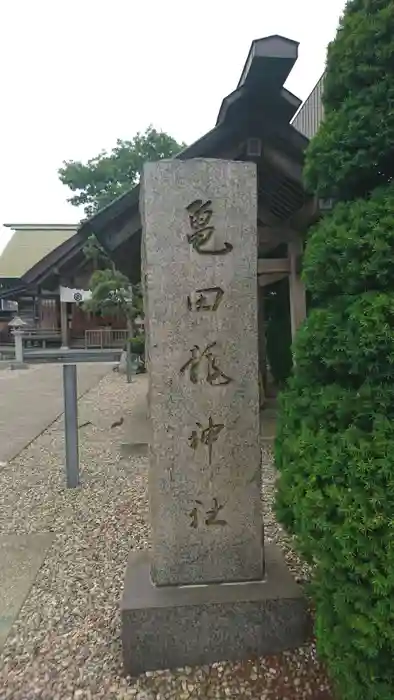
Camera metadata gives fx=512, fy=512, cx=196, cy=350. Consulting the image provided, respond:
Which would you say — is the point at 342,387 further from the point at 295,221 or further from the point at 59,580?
the point at 295,221

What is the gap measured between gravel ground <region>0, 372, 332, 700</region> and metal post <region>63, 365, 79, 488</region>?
0.53ft

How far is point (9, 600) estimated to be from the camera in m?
2.91

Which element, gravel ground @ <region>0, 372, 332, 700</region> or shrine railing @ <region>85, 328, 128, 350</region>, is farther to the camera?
shrine railing @ <region>85, 328, 128, 350</region>

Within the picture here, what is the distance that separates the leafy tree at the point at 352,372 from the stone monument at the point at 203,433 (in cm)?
40

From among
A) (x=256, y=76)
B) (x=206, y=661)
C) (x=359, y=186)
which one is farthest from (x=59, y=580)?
(x=256, y=76)

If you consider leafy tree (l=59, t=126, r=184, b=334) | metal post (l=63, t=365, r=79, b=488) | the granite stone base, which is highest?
leafy tree (l=59, t=126, r=184, b=334)

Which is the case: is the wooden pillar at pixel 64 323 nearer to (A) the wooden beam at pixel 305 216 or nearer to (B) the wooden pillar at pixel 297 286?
(B) the wooden pillar at pixel 297 286

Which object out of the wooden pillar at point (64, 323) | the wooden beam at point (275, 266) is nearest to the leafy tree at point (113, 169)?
the wooden pillar at point (64, 323)

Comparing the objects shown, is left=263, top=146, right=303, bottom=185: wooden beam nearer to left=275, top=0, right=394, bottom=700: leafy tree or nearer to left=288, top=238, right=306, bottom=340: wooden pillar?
left=288, top=238, right=306, bottom=340: wooden pillar

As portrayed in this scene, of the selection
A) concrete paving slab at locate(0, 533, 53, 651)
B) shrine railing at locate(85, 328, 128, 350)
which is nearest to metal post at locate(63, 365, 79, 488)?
concrete paving slab at locate(0, 533, 53, 651)

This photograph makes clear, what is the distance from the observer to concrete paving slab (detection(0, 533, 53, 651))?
2.79 meters

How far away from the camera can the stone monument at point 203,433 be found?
2244 millimetres

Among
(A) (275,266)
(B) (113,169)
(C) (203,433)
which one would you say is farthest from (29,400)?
(B) (113,169)

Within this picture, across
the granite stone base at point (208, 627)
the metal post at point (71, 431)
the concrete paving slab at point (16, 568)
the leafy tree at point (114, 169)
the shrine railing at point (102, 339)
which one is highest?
the leafy tree at point (114, 169)
